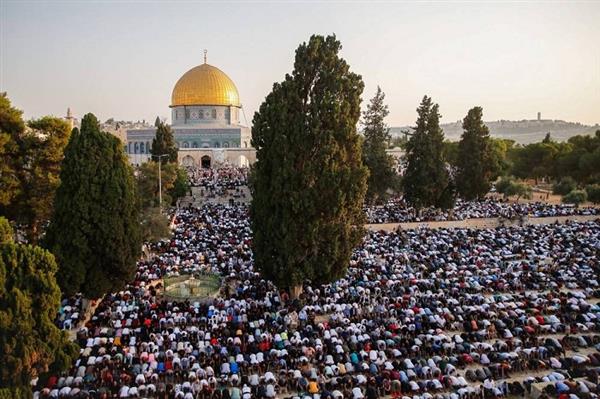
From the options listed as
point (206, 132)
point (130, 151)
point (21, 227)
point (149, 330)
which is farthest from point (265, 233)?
→ point (130, 151)

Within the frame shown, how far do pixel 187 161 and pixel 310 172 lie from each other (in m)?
47.6

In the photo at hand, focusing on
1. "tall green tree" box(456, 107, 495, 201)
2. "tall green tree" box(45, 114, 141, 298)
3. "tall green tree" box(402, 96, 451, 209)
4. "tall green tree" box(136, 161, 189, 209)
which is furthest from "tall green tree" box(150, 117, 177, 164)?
"tall green tree" box(45, 114, 141, 298)

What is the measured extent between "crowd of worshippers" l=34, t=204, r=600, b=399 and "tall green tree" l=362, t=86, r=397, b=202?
12.1 meters

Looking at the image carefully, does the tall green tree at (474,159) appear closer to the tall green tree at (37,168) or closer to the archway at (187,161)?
the tall green tree at (37,168)

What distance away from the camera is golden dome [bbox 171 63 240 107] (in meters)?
62.6

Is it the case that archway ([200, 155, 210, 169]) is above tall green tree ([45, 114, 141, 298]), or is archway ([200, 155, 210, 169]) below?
above

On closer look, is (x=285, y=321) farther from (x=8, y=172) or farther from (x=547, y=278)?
(x=8, y=172)

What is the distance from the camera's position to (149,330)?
1488 cm

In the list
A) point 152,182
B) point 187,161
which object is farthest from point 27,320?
point 187,161

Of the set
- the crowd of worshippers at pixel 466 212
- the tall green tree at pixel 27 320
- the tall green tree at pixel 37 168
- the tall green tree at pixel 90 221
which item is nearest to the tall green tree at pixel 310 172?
the tall green tree at pixel 90 221

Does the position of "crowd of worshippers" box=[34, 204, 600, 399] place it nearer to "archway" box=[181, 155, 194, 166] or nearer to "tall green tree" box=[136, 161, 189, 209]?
"tall green tree" box=[136, 161, 189, 209]

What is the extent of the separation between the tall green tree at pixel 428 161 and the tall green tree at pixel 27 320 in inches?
986

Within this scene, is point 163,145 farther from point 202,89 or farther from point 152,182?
point 202,89

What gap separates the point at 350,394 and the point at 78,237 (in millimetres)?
9634
